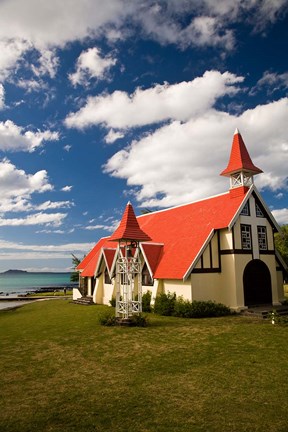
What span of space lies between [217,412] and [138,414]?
5.95 ft

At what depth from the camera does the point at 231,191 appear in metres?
25.5

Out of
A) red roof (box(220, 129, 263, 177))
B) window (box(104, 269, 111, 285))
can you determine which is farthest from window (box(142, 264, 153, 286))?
red roof (box(220, 129, 263, 177))

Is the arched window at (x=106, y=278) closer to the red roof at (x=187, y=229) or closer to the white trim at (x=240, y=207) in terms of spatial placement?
the red roof at (x=187, y=229)

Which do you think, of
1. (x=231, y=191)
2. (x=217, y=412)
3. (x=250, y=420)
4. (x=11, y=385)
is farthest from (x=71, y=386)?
(x=231, y=191)

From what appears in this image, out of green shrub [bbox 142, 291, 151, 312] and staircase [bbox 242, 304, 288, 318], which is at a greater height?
green shrub [bbox 142, 291, 151, 312]

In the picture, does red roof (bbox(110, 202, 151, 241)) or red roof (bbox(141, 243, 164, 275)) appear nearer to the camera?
red roof (bbox(110, 202, 151, 241))

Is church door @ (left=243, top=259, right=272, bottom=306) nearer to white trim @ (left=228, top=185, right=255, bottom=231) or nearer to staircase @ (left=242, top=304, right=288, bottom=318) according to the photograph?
staircase @ (left=242, top=304, right=288, bottom=318)

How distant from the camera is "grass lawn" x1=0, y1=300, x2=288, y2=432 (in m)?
7.16

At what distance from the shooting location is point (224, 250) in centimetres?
2339

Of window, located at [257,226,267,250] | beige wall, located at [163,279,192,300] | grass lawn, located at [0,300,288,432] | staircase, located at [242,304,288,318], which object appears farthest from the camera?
window, located at [257,226,267,250]

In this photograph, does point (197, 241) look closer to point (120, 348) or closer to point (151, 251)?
point (151, 251)

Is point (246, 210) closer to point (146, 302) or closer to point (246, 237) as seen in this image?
point (246, 237)

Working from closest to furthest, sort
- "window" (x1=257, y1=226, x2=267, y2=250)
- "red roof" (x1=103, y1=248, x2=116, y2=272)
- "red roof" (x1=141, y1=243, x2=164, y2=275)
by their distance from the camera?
1. "window" (x1=257, y1=226, x2=267, y2=250)
2. "red roof" (x1=141, y1=243, x2=164, y2=275)
3. "red roof" (x1=103, y1=248, x2=116, y2=272)

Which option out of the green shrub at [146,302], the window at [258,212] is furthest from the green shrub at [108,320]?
the window at [258,212]
